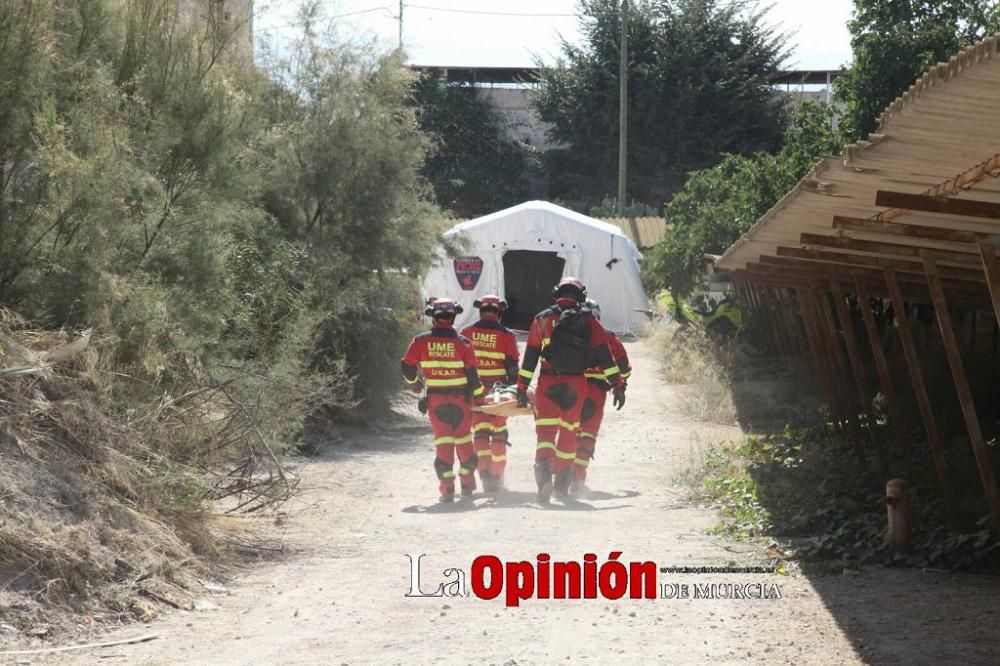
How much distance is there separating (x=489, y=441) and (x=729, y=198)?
14593 millimetres

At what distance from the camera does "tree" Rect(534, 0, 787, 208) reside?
46.2 m

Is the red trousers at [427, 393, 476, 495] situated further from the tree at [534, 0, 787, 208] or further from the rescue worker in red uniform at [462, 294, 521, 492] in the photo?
the tree at [534, 0, 787, 208]

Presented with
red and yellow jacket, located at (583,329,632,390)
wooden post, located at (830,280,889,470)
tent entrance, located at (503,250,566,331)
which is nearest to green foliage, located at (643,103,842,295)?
tent entrance, located at (503,250,566,331)

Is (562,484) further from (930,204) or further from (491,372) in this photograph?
(930,204)

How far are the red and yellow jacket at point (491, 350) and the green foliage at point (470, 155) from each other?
36067mm

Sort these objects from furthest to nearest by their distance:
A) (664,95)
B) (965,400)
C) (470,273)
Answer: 1. (664,95)
2. (470,273)
3. (965,400)

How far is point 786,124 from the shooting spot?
4688cm

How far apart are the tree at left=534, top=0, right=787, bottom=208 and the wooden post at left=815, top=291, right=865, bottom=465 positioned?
34.0 m

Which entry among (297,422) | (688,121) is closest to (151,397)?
(297,422)

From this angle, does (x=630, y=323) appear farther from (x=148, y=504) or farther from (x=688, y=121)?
(x=148, y=504)

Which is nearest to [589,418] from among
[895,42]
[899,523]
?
[899,523]

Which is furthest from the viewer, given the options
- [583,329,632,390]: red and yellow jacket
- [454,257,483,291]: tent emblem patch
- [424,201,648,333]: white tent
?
[454,257,483,291]: tent emblem patch

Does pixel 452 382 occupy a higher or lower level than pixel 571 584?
higher

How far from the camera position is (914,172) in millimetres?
6695
